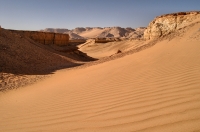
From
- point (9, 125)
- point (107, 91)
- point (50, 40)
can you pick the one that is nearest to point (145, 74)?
point (107, 91)

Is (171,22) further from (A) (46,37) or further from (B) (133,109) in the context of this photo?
(A) (46,37)

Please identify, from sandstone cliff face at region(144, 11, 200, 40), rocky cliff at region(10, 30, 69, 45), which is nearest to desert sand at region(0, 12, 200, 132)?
sandstone cliff face at region(144, 11, 200, 40)

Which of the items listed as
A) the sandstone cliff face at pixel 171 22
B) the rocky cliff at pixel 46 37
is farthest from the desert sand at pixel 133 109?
the rocky cliff at pixel 46 37

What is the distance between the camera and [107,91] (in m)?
3.63

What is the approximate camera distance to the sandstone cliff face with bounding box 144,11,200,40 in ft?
40.7

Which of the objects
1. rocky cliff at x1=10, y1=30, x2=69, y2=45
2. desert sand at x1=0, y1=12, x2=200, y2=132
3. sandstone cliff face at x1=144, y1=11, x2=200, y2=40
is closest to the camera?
desert sand at x1=0, y1=12, x2=200, y2=132

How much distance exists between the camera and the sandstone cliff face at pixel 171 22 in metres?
12.4

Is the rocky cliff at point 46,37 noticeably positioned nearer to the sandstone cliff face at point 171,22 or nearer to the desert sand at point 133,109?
the sandstone cliff face at point 171,22

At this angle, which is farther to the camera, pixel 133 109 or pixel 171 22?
pixel 171 22

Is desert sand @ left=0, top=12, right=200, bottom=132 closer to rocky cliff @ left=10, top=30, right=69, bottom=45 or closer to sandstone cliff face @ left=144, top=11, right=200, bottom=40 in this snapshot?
sandstone cliff face @ left=144, top=11, right=200, bottom=40

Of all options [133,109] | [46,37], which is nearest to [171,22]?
[133,109]

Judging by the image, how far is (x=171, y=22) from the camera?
45.8 ft

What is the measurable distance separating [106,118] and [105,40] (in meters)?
36.2

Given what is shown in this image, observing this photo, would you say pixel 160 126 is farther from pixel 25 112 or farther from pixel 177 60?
pixel 177 60
